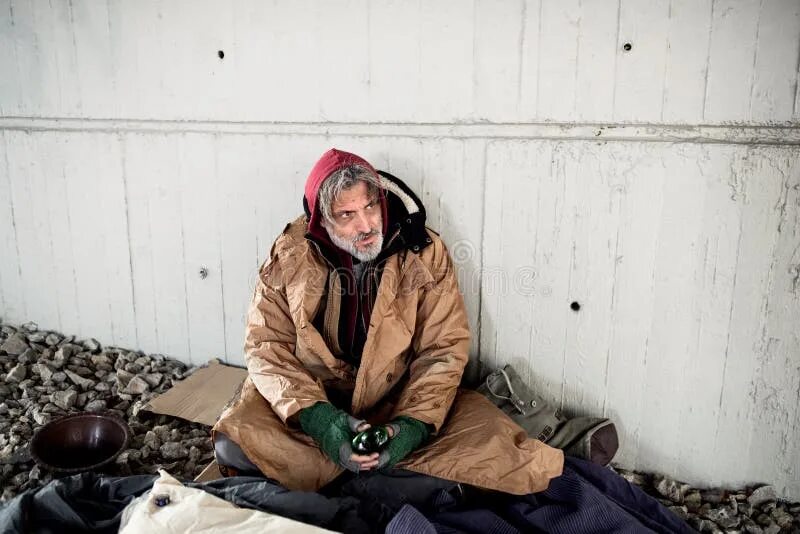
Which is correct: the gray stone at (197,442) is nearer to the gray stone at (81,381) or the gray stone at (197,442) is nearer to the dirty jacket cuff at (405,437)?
the gray stone at (81,381)

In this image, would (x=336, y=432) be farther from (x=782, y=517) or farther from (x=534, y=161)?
(x=782, y=517)

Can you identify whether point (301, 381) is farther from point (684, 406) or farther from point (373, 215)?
point (684, 406)

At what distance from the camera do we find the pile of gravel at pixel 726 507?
6.74 ft

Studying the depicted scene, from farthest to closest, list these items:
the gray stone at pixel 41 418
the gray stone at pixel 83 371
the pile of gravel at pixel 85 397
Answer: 1. the gray stone at pixel 83 371
2. the gray stone at pixel 41 418
3. the pile of gravel at pixel 85 397

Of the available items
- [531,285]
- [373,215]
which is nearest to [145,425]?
[373,215]

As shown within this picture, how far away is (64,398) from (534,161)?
7.79 ft

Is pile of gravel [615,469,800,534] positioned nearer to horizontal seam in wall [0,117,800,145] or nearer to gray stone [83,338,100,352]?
horizontal seam in wall [0,117,800,145]

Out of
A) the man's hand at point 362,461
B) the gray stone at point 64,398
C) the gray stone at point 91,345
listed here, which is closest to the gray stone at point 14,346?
the gray stone at point 91,345

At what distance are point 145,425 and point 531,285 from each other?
5.96 feet

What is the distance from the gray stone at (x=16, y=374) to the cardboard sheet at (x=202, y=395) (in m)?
0.80

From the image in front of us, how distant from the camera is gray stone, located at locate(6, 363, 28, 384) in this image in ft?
9.73

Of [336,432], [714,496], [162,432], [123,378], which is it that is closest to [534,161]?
[336,432]

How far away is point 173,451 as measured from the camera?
8.09ft

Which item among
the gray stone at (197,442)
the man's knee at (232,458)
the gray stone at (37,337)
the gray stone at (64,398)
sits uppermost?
the man's knee at (232,458)
